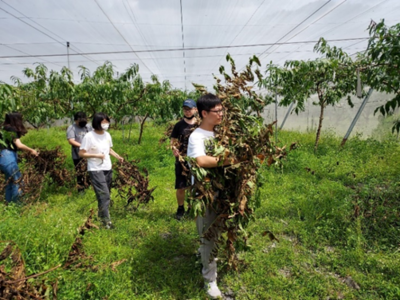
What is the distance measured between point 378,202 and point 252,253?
75.7 inches

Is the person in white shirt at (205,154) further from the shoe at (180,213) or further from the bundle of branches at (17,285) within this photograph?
the shoe at (180,213)

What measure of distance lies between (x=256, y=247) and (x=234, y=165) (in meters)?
1.41

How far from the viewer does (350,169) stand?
17.9 ft

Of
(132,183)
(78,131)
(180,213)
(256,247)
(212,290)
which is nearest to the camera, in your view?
(212,290)

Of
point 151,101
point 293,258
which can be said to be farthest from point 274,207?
point 151,101

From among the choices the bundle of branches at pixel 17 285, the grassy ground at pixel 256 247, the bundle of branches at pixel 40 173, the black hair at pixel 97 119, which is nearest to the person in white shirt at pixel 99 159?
the black hair at pixel 97 119

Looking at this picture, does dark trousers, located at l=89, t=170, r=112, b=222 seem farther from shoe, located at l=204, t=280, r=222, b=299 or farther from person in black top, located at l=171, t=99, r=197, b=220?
shoe, located at l=204, t=280, r=222, b=299

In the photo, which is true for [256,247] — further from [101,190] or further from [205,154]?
[101,190]

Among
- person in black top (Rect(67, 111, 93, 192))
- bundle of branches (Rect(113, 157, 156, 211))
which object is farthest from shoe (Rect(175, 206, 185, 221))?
person in black top (Rect(67, 111, 93, 192))

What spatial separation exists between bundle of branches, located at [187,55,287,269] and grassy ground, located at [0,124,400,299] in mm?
297

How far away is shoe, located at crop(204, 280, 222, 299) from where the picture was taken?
2.23 meters

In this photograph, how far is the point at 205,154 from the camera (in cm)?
200

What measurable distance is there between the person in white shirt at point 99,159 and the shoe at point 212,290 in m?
1.59

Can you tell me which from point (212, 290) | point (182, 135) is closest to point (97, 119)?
point (182, 135)
